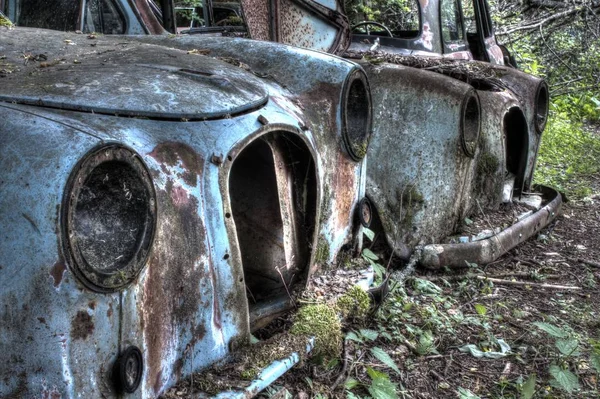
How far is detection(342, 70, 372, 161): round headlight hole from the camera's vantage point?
8.67ft

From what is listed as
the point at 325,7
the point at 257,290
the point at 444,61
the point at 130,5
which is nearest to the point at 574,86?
the point at 444,61

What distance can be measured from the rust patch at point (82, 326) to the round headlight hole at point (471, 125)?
7.56 ft

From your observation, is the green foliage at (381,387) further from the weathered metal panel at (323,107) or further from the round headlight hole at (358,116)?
the round headlight hole at (358,116)

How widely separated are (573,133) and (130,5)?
589cm

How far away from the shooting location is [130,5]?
10.6 ft

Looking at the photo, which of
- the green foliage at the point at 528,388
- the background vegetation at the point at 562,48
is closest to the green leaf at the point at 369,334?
the green foliage at the point at 528,388

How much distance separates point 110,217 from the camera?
5.30 ft

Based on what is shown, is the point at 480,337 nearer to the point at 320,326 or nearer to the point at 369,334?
the point at 369,334

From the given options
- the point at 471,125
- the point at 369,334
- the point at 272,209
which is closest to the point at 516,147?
the point at 471,125

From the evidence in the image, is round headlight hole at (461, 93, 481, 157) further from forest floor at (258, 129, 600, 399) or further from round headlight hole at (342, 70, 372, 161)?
round headlight hole at (342, 70, 372, 161)

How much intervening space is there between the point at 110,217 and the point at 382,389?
113 cm

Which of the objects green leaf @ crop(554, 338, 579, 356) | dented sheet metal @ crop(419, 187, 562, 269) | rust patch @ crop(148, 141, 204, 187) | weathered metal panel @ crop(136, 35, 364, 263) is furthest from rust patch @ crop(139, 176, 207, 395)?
dented sheet metal @ crop(419, 187, 562, 269)

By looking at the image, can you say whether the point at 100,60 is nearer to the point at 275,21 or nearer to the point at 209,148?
the point at 209,148

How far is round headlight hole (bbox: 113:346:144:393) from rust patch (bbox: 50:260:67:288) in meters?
0.25
